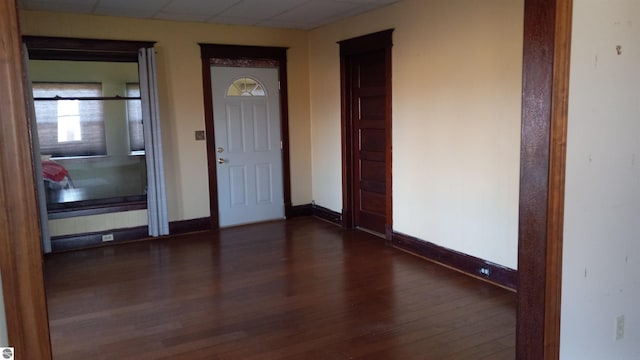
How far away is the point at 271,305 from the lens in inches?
152

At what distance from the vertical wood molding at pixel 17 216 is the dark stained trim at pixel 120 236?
463cm

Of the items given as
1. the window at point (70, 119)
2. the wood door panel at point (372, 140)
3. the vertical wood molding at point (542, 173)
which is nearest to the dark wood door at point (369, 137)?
the wood door panel at point (372, 140)

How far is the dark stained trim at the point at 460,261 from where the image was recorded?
4109 millimetres

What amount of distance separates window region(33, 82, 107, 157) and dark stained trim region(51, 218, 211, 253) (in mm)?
1083

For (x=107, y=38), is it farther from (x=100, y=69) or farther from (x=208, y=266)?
(x=208, y=266)

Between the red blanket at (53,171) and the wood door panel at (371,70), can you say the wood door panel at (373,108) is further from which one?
the red blanket at (53,171)

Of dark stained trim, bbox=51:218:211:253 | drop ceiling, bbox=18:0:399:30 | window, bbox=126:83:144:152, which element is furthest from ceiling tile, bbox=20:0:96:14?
dark stained trim, bbox=51:218:211:253

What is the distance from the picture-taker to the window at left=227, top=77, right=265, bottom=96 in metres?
6.48

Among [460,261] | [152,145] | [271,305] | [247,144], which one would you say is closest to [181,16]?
[152,145]

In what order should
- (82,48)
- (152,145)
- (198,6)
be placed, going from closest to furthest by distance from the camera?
(198,6)
(82,48)
(152,145)

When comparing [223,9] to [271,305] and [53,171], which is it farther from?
[271,305]

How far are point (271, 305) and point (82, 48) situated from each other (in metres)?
3.74

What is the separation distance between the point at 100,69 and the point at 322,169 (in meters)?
3.06

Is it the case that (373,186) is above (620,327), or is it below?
above
